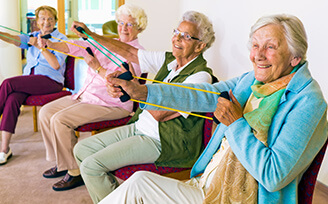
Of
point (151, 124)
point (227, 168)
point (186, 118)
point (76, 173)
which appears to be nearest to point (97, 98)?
point (76, 173)

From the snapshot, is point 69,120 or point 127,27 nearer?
point 69,120

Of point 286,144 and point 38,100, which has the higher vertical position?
point 286,144

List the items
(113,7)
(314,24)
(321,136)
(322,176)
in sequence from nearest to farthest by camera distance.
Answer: (321,136) < (314,24) < (322,176) < (113,7)

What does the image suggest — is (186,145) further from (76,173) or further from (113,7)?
(113,7)

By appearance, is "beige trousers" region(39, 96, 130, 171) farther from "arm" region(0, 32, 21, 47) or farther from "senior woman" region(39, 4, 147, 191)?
"arm" region(0, 32, 21, 47)

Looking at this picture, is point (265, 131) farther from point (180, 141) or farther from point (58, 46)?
point (58, 46)

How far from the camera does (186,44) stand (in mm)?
1965

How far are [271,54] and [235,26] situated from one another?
1.81 m

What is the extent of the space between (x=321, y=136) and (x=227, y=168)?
321 millimetres

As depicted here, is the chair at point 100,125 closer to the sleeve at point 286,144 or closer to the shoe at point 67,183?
the shoe at point 67,183

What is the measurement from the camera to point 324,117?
120cm

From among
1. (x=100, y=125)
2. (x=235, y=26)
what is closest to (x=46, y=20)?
(x=100, y=125)

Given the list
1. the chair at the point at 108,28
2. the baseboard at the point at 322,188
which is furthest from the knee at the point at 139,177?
the chair at the point at 108,28

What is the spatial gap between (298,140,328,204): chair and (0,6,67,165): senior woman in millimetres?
2317
